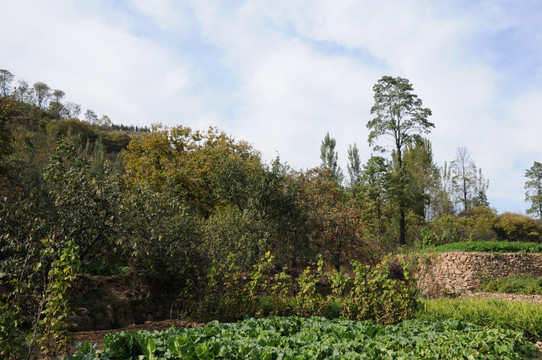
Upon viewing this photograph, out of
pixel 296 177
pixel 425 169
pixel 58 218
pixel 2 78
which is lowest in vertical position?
pixel 58 218

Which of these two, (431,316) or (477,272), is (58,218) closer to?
(431,316)

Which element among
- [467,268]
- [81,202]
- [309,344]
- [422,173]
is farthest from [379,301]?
[422,173]

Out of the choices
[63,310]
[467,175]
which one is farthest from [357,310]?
[467,175]

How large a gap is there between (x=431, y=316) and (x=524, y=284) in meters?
7.30

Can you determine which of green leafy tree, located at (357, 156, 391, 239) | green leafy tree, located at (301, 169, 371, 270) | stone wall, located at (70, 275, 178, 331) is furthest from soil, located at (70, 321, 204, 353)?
green leafy tree, located at (357, 156, 391, 239)

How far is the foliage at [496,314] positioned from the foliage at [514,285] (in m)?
6.02

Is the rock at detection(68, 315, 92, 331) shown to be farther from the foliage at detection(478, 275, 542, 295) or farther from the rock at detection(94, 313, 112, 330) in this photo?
the foliage at detection(478, 275, 542, 295)

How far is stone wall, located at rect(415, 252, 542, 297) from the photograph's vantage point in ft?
42.8

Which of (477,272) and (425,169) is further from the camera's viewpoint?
(425,169)

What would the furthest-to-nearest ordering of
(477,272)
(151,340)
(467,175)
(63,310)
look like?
1. (467,175)
2. (477,272)
3. (63,310)
4. (151,340)

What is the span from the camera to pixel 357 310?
652 centimetres

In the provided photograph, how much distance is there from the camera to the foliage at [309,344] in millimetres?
3248

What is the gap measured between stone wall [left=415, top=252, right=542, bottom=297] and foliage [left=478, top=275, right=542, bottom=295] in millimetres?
555

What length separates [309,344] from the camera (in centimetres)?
364
